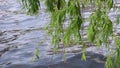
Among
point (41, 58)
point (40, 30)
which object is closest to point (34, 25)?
point (40, 30)

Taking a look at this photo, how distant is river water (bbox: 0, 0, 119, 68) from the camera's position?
8.98m

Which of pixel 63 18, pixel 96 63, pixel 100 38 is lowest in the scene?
pixel 96 63

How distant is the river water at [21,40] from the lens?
8.98m

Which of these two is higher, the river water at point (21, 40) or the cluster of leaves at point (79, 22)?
the cluster of leaves at point (79, 22)

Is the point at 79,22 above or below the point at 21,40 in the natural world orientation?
above

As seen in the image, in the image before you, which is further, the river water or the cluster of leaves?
the river water

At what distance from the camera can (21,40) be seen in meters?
11.6

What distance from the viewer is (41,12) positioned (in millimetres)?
16875

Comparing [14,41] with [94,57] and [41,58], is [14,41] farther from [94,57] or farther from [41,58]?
[94,57]

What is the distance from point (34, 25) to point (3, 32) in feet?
5.61

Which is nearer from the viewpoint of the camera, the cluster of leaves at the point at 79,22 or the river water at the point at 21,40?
the cluster of leaves at the point at 79,22

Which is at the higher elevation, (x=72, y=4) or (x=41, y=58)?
(x=72, y=4)

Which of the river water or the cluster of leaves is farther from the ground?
the cluster of leaves

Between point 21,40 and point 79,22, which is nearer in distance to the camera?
point 79,22
